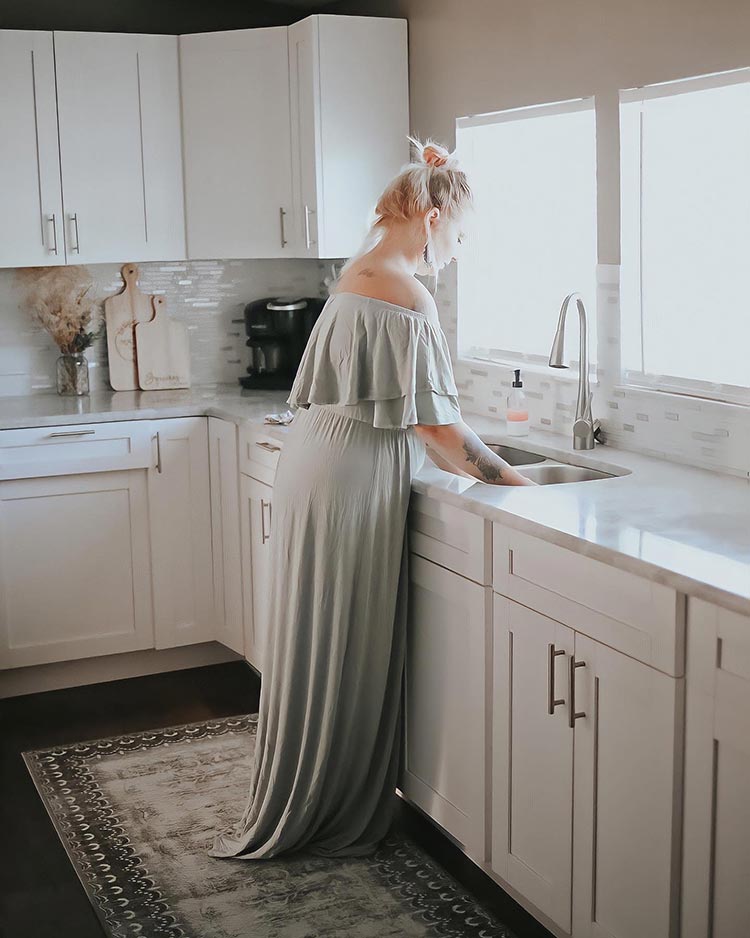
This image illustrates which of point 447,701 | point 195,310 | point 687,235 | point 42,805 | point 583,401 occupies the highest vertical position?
point 687,235

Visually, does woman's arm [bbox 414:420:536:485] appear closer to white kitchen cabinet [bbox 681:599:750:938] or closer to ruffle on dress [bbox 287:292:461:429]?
ruffle on dress [bbox 287:292:461:429]

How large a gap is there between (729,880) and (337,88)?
296 cm

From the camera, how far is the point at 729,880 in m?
1.91

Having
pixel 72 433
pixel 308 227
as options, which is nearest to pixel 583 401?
pixel 308 227

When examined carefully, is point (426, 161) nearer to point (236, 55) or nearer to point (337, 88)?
point (337, 88)

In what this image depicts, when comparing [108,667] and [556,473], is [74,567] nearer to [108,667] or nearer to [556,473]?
[108,667]

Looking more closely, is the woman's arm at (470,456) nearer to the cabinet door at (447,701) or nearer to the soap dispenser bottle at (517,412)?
the cabinet door at (447,701)

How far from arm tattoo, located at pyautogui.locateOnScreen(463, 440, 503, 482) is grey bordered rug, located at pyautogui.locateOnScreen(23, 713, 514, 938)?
0.98 metres

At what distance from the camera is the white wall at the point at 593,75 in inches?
110

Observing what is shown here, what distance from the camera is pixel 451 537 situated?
2.71 meters

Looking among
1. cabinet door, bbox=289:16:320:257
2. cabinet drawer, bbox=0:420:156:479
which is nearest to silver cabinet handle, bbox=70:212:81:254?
cabinet drawer, bbox=0:420:156:479

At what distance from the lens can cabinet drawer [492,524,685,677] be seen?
2006 mm

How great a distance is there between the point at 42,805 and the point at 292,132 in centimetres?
235

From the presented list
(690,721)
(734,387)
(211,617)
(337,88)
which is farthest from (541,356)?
(690,721)
